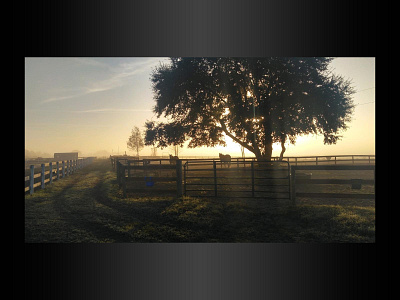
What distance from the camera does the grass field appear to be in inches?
251

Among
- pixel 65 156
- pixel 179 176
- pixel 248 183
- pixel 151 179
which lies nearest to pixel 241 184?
pixel 248 183

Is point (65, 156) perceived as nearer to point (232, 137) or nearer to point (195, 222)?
point (232, 137)

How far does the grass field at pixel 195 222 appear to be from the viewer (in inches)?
251

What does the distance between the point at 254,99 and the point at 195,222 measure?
943cm

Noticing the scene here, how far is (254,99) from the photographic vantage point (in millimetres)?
15180

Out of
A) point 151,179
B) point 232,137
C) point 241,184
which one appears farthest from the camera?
point 232,137

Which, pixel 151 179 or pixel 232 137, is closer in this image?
pixel 151 179

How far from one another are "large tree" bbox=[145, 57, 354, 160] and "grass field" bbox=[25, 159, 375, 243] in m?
6.49

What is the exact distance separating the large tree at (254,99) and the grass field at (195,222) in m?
6.49

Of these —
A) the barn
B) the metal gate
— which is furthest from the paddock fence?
the barn

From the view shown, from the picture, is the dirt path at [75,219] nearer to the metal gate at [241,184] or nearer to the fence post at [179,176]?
the fence post at [179,176]

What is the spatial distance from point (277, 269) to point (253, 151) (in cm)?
1102

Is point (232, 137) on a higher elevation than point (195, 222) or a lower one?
higher

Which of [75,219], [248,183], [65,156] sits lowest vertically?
[75,219]
